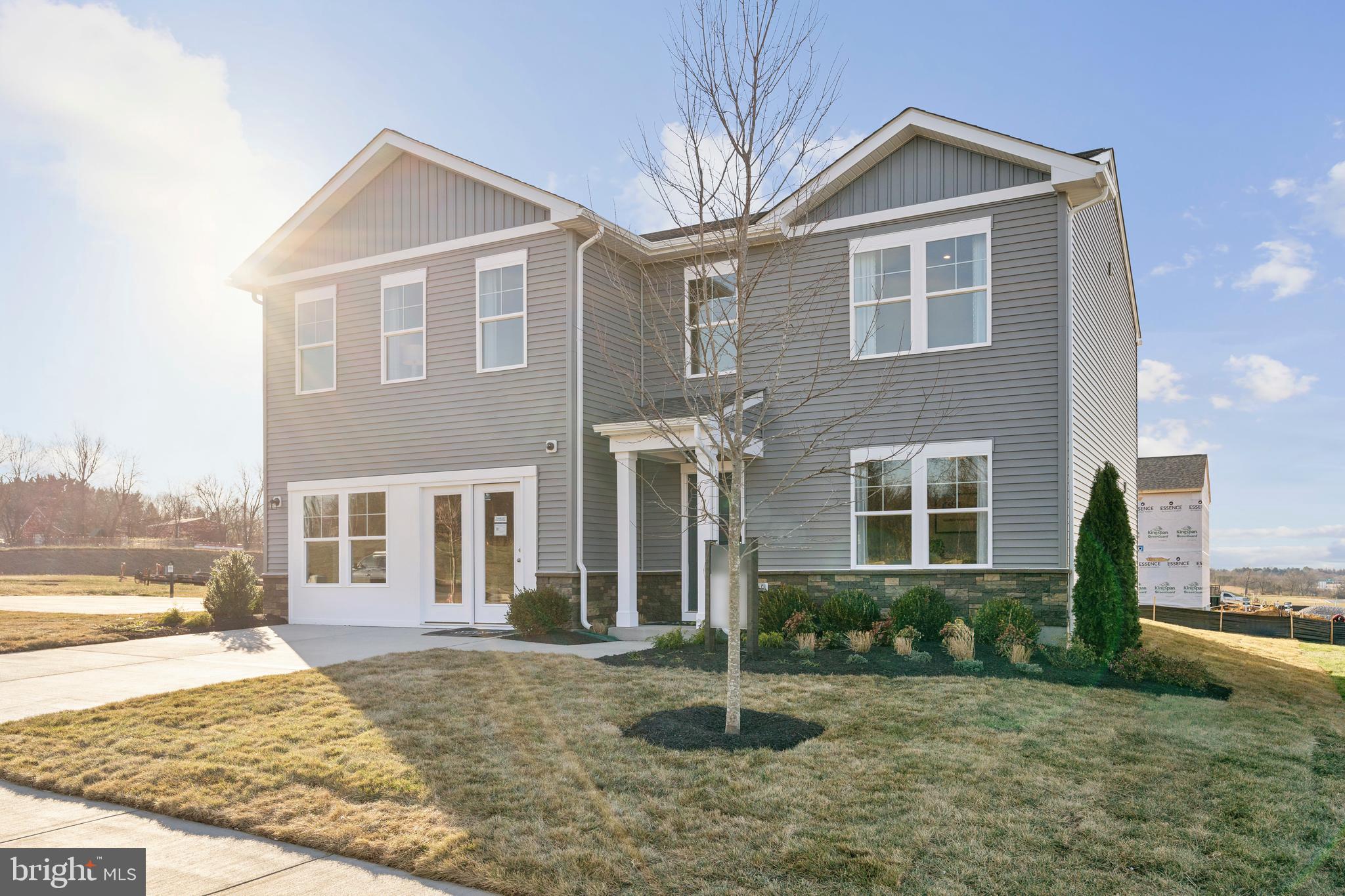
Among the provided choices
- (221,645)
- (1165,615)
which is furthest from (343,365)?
(1165,615)

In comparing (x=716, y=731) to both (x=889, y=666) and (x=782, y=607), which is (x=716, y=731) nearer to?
(x=889, y=666)

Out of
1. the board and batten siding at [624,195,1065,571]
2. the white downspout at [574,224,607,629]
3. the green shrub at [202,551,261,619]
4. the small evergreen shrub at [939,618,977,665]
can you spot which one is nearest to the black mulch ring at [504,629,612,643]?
the white downspout at [574,224,607,629]

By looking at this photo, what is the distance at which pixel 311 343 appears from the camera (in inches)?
619

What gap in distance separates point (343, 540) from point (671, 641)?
269 inches

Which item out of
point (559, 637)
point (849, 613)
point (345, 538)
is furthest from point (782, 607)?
point (345, 538)

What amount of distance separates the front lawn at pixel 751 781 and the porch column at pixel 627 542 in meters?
4.32

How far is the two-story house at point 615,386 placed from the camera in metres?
11.8

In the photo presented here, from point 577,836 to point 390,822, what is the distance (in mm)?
1042

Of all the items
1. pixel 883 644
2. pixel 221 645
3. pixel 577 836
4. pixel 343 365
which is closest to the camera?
pixel 577 836

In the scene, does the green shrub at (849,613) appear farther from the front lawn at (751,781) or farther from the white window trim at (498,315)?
the white window trim at (498,315)

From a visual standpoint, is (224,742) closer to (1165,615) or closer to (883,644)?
(883,644)

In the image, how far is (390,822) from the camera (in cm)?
476

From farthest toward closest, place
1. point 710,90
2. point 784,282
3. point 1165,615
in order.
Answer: point 1165,615, point 784,282, point 710,90

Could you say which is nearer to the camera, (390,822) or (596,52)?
(390,822)
